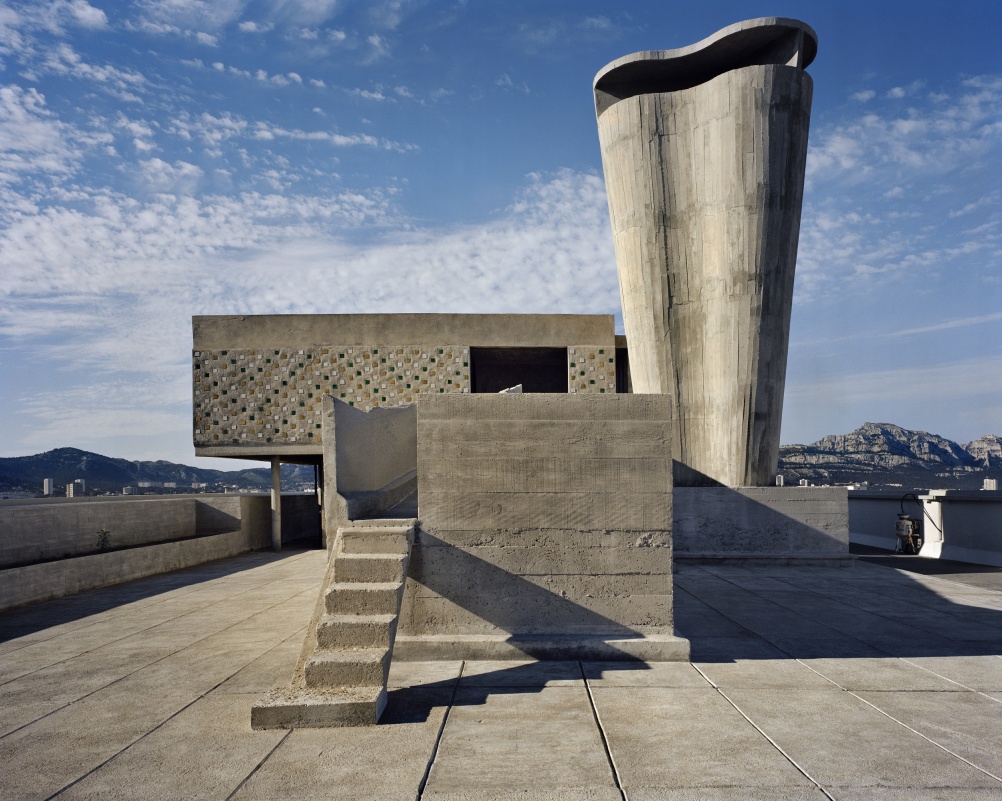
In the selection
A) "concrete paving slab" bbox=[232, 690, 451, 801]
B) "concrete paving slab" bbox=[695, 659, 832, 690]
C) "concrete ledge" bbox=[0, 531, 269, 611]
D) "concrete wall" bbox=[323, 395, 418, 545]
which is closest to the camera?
"concrete paving slab" bbox=[232, 690, 451, 801]

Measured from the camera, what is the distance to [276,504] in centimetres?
2325

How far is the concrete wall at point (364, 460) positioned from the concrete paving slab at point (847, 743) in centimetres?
416

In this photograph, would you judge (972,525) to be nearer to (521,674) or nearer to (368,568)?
(521,674)

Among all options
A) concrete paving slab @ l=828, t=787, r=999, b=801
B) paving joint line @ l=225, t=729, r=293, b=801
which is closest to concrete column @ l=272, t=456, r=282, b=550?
paving joint line @ l=225, t=729, r=293, b=801

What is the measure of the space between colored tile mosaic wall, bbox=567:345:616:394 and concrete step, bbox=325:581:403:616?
53.1 feet

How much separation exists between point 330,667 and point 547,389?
2395cm

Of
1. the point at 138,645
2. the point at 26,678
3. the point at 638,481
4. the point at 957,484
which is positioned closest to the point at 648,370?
the point at 638,481

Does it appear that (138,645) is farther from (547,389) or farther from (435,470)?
(547,389)

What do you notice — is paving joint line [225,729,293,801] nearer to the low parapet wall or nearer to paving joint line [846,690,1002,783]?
paving joint line [846,690,1002,783]

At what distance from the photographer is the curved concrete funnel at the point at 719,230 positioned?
1512cm

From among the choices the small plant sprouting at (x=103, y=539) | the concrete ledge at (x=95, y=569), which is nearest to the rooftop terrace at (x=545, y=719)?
the concrete ledge at (x=95, y=569)

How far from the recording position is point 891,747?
4684 mm

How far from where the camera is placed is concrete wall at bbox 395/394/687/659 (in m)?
7.13

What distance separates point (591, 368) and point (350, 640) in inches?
665
